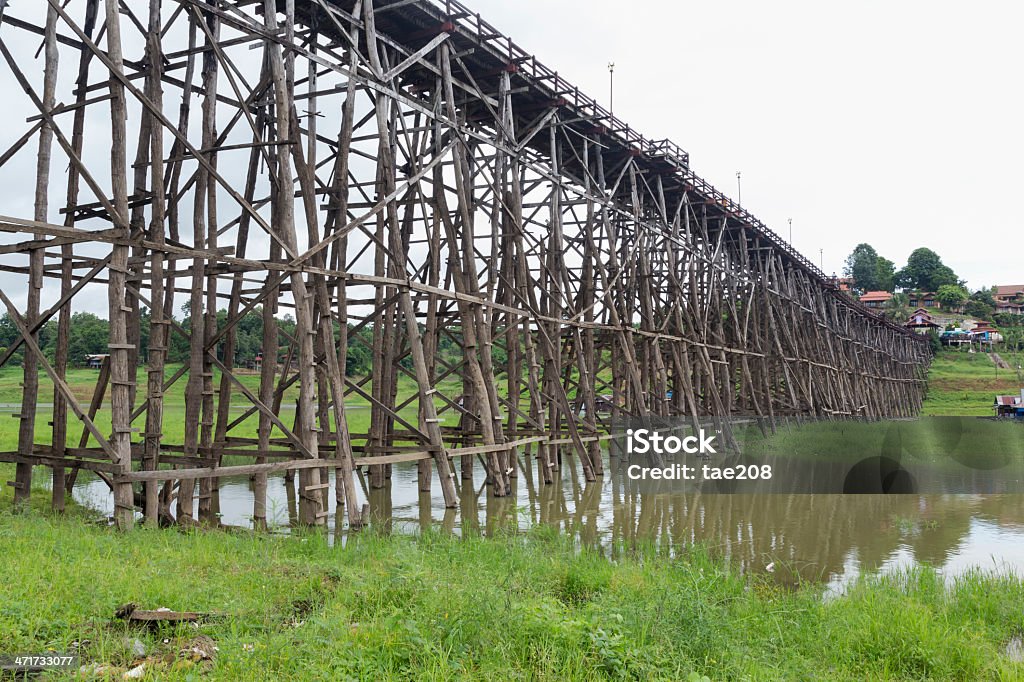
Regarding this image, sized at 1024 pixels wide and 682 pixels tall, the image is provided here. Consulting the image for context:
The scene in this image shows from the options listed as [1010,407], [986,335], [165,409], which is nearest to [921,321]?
[986,335]

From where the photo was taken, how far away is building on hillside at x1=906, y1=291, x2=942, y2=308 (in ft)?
310

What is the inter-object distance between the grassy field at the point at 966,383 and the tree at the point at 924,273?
29123 millimetres

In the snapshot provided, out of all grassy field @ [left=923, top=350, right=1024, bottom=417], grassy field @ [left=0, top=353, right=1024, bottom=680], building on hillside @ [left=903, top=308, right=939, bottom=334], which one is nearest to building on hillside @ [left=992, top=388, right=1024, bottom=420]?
grassy field @ [left=923, top=350, right=1024, bottom=417]

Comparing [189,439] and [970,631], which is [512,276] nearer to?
[189,439]

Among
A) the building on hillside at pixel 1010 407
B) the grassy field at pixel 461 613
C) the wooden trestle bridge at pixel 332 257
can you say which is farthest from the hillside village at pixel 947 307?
the grassy field at pixel 461 613

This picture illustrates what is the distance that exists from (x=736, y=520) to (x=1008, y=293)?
103542 mm

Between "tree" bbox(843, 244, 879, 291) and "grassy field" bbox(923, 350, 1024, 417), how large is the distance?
38.0 meters

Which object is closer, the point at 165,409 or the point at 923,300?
A: the point at 165,409

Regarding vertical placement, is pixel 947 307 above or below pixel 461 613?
above

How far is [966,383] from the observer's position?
196 feet

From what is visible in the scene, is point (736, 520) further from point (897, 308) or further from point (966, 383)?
point (897, 308)

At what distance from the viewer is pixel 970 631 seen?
580 centimetres

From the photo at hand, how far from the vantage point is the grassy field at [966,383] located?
51.8 meters

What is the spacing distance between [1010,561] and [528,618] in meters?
7.01
